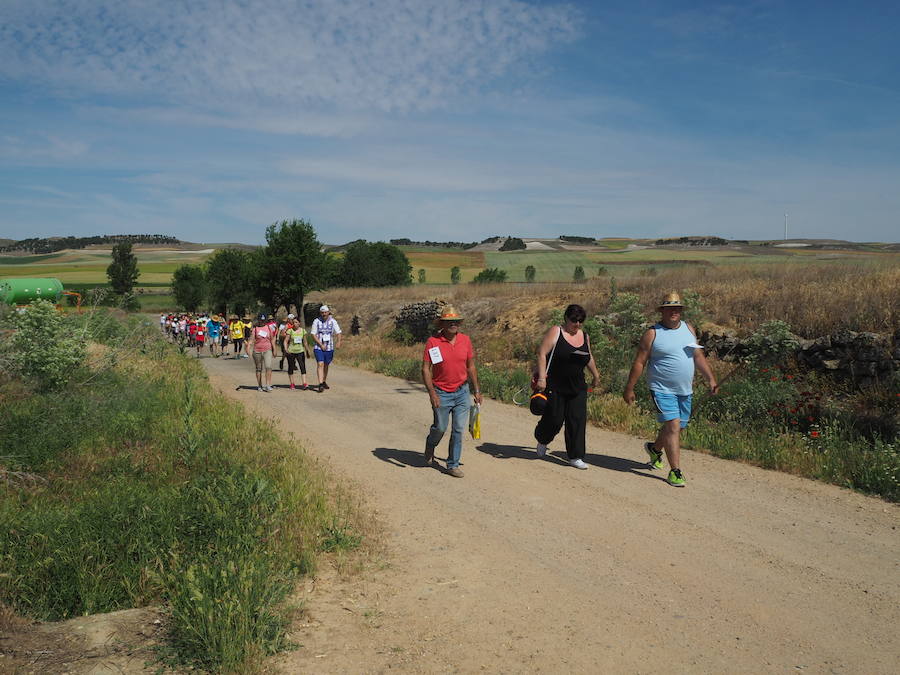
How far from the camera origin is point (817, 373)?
10.2 metres

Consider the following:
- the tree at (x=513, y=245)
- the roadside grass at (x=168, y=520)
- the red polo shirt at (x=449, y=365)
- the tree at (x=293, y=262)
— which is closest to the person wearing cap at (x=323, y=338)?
the roadside grass at (x=168, y=520)

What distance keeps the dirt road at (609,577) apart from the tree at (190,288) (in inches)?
3062

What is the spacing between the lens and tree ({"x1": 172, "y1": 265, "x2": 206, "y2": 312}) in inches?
3135

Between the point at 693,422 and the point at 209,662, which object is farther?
the point at 693,422

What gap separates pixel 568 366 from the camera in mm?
7453

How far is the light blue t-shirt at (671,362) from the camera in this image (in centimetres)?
672

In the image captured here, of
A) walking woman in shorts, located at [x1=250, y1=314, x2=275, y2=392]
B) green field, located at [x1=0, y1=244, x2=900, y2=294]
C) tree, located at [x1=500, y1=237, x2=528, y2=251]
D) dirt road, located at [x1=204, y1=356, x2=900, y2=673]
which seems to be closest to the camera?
dirt road, located at [x1=204, y1=356, x2=900, y2=673]

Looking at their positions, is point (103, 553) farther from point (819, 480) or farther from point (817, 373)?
point (817, 373)

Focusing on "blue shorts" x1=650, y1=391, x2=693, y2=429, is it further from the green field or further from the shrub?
the green field

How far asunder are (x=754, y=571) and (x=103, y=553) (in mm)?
4514

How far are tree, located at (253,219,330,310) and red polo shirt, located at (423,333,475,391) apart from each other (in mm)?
42144

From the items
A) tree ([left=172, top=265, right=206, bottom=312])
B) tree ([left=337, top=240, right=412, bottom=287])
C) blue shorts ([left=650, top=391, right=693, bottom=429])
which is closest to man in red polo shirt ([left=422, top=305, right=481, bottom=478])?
blue shorts ([left=650, top=391, right=693, bottom=429])

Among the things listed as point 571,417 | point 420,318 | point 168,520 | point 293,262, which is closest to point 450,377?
point 571,417

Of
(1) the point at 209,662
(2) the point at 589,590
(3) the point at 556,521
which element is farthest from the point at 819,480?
(1) the point at 209,662
